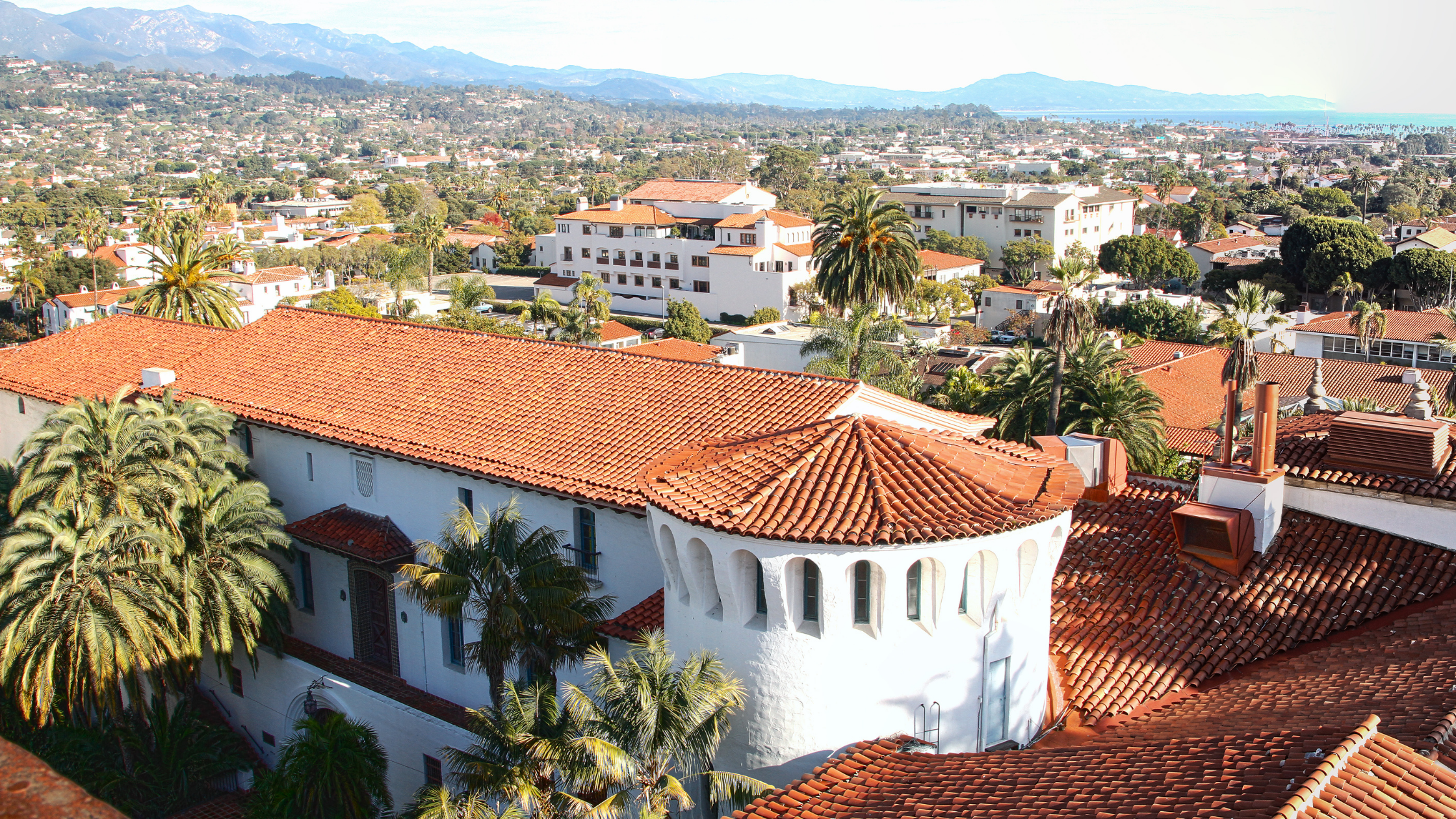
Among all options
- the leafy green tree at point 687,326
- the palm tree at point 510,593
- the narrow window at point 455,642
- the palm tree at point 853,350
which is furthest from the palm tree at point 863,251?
the palm tree at point 510,593

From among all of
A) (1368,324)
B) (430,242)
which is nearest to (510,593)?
(1368,324)

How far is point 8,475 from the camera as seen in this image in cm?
3412

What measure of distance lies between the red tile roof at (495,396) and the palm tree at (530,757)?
16.1ft

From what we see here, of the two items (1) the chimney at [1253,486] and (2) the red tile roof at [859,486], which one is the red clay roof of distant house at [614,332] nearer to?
(1) the chimney at [1253,486]

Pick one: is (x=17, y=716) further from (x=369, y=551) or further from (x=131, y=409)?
(x=369, y=551)

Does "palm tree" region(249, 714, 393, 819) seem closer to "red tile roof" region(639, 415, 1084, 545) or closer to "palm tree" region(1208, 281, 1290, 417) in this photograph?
"red tile roof" region(639, 415, 1084, 545)

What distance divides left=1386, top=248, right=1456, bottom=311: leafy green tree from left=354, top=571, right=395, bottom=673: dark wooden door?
92934 mm

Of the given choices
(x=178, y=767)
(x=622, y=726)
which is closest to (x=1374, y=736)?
(x=622, y=726)

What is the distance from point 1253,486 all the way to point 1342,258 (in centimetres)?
9012

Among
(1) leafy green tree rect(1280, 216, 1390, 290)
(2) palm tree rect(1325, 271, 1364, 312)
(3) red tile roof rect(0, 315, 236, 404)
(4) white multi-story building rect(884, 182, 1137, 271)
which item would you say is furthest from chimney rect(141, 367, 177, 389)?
(4) white multi-story building rect(884, 182, 1137, 271)

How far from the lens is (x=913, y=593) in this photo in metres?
16.8

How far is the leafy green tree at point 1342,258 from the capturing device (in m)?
99.0

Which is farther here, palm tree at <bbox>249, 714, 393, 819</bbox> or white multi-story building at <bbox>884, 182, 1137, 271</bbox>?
white multi-story building at <bbox>884, 182, 1137, 271</bbox>

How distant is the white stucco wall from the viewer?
53.7 feet
